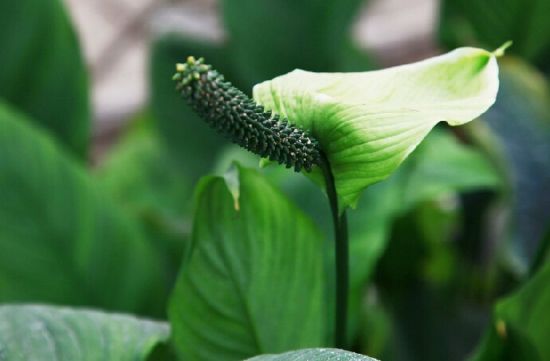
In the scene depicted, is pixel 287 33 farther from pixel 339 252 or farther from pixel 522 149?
pixel 339 252

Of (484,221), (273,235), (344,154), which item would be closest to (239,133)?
(344,154)

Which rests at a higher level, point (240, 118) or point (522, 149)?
point (240, 118)

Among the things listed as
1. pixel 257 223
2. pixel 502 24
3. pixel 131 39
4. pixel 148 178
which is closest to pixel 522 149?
pixel 502 24

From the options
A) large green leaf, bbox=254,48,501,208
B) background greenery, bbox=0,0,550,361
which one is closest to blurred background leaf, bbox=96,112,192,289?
background greenery, bbox=0,0,550,361

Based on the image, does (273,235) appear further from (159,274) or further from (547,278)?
(159,274)

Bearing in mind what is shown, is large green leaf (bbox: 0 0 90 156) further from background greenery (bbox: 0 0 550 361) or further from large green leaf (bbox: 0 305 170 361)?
large green leaf (bbox: 0 305 170 361)
